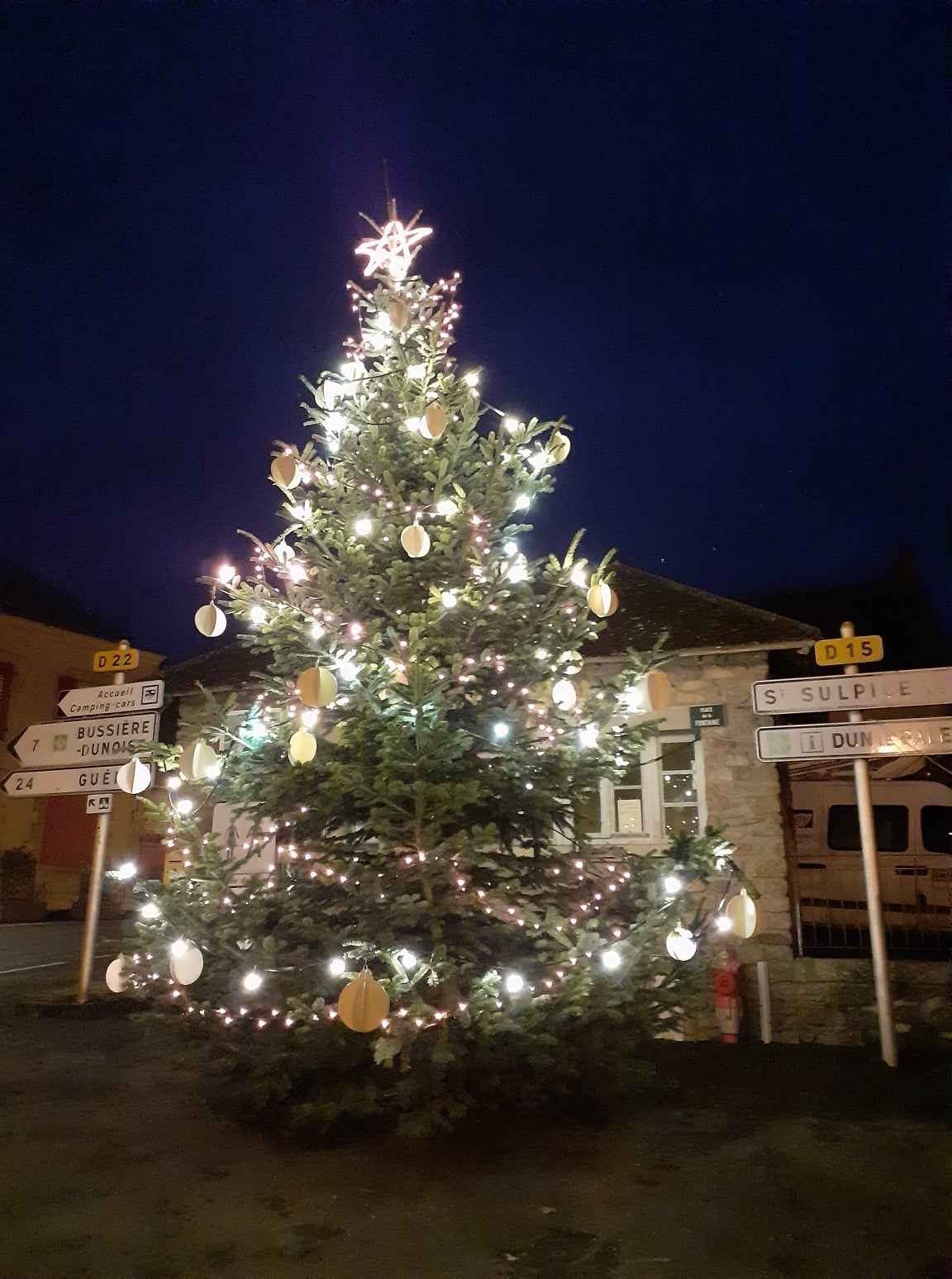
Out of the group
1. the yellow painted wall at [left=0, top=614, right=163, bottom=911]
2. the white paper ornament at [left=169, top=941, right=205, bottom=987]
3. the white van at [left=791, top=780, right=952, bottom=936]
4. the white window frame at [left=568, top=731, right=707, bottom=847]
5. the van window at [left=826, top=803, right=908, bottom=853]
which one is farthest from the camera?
the yellow painted wall at [left=0, top=614, right=163, bottom=911]

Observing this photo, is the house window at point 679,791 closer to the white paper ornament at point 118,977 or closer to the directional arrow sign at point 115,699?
the directional arrow sign at point 115,699

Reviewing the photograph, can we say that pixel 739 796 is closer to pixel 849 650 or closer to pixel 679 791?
pixel 679 791

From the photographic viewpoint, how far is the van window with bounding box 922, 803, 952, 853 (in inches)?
467

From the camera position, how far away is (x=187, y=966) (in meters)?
4.43

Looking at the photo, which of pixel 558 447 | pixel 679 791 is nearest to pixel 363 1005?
pixel 558 447

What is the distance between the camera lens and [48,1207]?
385 centimetres

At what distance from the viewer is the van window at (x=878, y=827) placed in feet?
39.9

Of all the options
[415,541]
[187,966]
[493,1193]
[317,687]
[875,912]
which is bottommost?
[493,1193]

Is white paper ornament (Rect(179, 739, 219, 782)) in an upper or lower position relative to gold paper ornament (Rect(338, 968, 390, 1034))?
upper

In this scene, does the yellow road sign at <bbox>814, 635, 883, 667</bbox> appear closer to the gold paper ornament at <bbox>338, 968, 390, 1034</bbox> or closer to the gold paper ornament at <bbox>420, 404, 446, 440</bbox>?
the gold paper ornament at <bbox>420, 404, 446, 440</bbox>

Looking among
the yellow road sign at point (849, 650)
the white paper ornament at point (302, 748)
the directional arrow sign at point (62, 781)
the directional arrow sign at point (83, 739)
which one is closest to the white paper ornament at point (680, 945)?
the white paper ornament at point (302, 748)

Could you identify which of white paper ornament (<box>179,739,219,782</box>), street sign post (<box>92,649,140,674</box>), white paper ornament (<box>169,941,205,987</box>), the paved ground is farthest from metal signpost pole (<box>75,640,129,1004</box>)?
white paper ornament (<box>169,941,205,987</box>)

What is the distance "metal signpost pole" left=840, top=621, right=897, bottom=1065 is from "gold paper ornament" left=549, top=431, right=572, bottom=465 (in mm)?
3015

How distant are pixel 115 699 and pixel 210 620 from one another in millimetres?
3260
